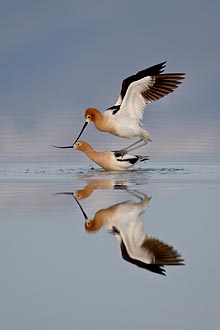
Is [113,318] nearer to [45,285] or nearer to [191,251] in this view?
[45,285]

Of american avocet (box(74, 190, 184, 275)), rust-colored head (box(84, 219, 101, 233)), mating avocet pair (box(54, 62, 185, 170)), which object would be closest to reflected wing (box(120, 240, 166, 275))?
american avocet (box(74, 190, 184, 275))

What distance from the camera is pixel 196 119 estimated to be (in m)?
14.8

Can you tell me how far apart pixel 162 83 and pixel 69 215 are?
4.17 metres

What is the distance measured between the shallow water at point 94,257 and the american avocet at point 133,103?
191 cm

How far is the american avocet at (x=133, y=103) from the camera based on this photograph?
9.69m

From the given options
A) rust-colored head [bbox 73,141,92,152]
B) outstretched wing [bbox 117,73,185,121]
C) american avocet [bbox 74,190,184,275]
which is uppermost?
outstretched wing [bbox 117,73,185,121]

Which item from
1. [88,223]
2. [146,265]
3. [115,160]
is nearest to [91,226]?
[88,223]

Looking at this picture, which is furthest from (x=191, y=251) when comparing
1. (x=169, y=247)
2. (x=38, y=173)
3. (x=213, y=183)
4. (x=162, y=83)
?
(x=162, y=83)

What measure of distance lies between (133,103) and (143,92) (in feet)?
0.44

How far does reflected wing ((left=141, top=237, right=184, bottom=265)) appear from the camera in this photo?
4.76 metres

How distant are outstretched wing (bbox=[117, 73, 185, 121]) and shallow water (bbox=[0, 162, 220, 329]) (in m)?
2.10

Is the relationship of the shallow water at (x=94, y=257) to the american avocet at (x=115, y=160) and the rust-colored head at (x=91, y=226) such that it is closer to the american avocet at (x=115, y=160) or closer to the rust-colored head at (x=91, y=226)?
the rust-colored head at (x=91, y=226)

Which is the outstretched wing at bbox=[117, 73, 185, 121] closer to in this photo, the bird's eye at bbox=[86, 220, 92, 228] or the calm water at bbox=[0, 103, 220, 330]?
the calm water at bbox=[0, 103, 220, 330]

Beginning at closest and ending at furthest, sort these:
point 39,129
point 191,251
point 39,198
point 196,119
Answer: point 191,251 < point 39,198 < point 39,129 < point 196,119
